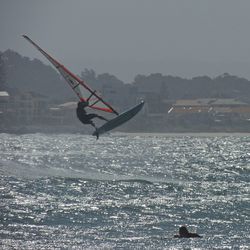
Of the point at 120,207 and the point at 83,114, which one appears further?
the point at 120,207

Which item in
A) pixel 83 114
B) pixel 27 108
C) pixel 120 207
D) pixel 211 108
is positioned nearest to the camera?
pixel 83 114

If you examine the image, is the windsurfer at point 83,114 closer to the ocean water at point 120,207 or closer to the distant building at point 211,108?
the ocean water at point 120,207

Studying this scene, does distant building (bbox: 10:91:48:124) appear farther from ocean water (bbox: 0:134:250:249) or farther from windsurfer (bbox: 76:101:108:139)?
windsurfer (bbox: 76:101:108:139)

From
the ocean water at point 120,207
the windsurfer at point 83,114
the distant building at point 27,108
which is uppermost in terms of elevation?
the windsurfer at point 83,114

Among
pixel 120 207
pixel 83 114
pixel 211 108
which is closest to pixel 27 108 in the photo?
pixel 211 108

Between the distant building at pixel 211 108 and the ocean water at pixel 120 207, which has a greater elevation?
the distant building at pixel 211 108

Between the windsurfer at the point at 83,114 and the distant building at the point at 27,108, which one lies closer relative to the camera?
the windsurfer at the point at 83,114

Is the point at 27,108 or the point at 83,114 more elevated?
the point at 83,114

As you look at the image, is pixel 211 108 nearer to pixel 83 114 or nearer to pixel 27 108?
pixel 27 108

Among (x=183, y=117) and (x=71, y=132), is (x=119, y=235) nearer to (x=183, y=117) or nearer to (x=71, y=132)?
(x=71, y=132)

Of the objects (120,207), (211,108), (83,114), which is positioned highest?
(83,114)

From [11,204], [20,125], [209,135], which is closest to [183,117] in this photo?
[209,135]

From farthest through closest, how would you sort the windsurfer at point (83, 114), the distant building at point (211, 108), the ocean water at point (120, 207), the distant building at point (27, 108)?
the distant building at point (211, 108) < the distant building at point (27, 108) < the windsurfer at point (83, 114) < the ocean water at point (120, 207)

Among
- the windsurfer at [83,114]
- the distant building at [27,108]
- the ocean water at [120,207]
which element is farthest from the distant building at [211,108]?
the windsurfer at [83,114]
